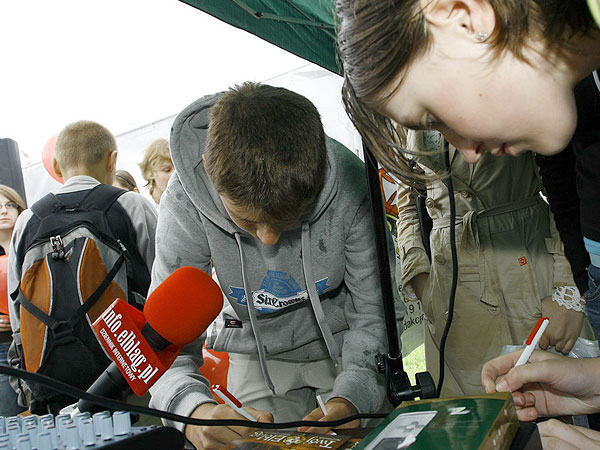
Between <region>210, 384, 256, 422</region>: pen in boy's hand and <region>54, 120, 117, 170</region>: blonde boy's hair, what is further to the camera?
<region>54, 120, 117, 170</region>: blonde boy's hair

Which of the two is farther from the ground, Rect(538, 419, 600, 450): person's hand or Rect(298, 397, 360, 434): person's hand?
Rect(538, 419, 600, 450): person's hand

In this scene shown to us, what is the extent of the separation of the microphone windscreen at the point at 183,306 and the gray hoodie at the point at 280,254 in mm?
301

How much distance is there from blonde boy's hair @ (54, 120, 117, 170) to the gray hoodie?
0.85 m

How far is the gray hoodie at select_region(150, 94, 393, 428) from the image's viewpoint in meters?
1.17

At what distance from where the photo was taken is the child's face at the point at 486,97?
0.53 meters

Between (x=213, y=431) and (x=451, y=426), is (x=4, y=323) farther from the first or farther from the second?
(x=451, y=426)

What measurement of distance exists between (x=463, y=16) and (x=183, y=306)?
1.83 feet

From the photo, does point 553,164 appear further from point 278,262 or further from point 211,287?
point 211,287

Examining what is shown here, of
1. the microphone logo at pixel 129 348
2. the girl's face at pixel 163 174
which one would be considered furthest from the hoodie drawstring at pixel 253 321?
the girl's face at pixel 163 174

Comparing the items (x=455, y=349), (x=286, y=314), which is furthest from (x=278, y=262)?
(x=455, y=349)

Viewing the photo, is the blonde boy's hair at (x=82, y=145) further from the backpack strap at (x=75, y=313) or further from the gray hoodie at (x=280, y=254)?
the gray hoodie at (x=280, y=254)

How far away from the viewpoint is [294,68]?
10.6ft

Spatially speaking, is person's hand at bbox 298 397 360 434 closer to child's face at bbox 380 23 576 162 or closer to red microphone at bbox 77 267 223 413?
red microphone at bbox 77 267 223 413

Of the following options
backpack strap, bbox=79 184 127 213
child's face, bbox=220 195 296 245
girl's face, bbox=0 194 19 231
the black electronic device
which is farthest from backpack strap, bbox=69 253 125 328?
the black electronic device
